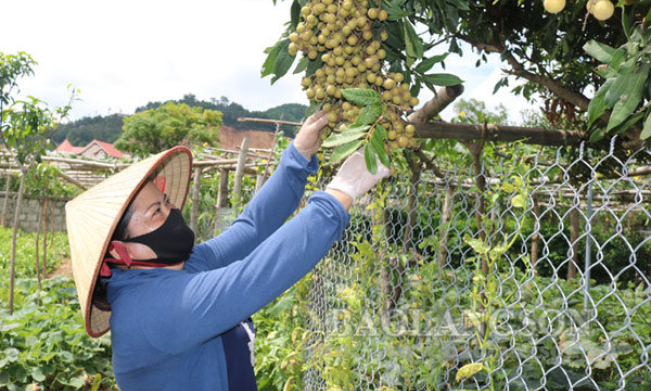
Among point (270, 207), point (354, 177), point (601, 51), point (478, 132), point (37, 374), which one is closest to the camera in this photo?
point (601, 51)

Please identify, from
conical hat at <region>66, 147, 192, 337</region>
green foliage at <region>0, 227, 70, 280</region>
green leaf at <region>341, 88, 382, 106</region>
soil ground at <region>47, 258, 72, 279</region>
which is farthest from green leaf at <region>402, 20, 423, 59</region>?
soil ground at <region>47, 258, 72, 279</region>

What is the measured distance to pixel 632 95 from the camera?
906 millimetres

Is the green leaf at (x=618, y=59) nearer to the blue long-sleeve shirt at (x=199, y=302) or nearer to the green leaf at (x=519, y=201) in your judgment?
the green leaf at (x=519, y=201)

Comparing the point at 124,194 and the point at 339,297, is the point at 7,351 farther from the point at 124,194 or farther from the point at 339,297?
the point at 124,194

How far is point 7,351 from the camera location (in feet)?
12.5

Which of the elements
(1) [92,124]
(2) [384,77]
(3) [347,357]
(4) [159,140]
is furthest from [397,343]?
(1) [92,124]

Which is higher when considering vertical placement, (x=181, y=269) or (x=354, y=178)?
(x=354, y=178)

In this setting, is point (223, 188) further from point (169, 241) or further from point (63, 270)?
point (63, 270)

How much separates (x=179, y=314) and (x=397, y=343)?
1150 millimetres

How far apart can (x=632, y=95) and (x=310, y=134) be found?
847 mm

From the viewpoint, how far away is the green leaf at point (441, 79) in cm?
125

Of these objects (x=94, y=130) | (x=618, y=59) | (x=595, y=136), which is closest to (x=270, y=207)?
(x=595, y=136)

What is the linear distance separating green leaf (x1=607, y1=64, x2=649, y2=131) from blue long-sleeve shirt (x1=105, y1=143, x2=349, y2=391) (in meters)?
0.62

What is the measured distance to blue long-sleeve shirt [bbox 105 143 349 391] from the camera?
3.71 ft
